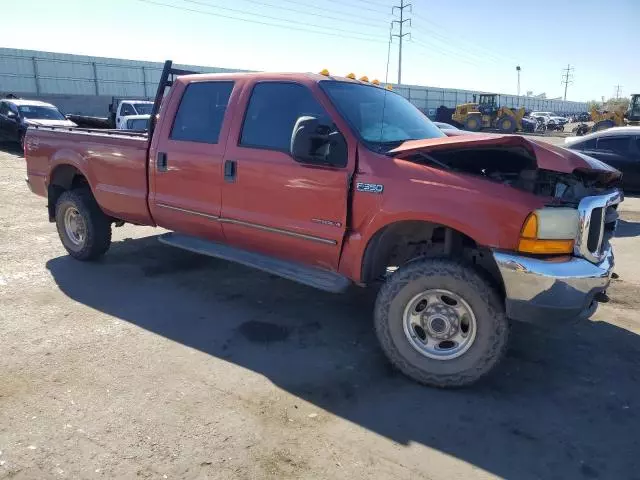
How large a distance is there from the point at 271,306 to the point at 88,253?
2398mm

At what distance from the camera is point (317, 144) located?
3.60m

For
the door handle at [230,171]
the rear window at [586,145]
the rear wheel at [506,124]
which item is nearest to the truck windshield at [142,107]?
the rear window at [586,145]

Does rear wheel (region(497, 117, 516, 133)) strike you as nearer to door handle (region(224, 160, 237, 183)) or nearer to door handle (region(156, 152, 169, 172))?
door handle (region(156, 152, 169, 172))

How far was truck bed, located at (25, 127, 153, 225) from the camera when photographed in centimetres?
500

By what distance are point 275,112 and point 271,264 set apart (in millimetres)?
1234

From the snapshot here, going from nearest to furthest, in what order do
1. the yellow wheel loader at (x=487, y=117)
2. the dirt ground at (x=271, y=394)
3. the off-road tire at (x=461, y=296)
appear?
the dirt ground at (x=271, y=394)
the off-road tire at (x=461, y=296)
the yellow wheel loader at (x=487, y=117)

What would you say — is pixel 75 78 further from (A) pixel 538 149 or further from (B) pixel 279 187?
(A) pixel 538 149

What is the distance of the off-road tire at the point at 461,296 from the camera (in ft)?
10.6

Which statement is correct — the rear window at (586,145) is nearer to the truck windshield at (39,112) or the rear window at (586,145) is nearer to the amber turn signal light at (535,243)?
the amber turn signal light at (535,243)

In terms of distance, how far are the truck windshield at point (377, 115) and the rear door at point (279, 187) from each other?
0.20 m

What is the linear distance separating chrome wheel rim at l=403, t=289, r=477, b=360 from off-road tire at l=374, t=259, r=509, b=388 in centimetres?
3

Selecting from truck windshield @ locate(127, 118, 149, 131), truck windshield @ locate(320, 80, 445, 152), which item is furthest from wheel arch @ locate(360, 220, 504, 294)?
truck windshield @ locate(127, 118, 149, 131)

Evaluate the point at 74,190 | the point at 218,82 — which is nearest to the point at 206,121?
the point at 218,82

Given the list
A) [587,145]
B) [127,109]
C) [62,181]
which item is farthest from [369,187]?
[127,109]
